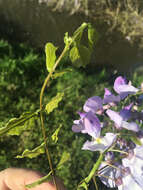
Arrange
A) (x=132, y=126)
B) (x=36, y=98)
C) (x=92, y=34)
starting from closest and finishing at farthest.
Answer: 1. (x=92, y=34)
2. (x=132, y=126)
3. (x=36, y=98)

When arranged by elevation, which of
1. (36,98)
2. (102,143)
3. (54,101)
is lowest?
(36,98)

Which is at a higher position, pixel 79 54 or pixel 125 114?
pixel 79 54

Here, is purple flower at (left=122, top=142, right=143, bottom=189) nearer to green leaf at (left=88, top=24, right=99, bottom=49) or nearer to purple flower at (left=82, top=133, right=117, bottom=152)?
purple flower at (left=82, top=133, right=117, bottom=152)

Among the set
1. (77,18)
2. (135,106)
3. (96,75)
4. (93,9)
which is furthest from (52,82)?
(135,106)

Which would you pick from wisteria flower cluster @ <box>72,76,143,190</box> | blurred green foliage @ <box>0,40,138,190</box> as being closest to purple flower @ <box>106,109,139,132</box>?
wisteria flower cluster @ <box>72,76,143,190</box>

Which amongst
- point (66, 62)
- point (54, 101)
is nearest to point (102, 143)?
point (54, 101)

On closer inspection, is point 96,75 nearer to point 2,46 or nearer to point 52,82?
point 52,82

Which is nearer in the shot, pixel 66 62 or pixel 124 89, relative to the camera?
pixel 124 89

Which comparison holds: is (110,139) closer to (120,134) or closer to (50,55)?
(120,134)
